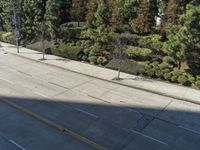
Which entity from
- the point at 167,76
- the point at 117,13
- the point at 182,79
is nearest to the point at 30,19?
the point at 117,13

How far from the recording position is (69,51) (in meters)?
34.5

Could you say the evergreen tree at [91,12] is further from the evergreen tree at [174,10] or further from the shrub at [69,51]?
the evergreen tree at [174,10]

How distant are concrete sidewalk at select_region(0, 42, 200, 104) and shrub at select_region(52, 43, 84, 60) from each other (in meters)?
0.75

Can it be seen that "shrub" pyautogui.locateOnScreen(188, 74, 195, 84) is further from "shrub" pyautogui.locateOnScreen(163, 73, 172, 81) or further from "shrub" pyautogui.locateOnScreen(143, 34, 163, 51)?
"shrub" pyautogui.locateOnScreen(143, 34, 163, 51)

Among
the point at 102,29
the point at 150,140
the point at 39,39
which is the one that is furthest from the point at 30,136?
the point at 39,39

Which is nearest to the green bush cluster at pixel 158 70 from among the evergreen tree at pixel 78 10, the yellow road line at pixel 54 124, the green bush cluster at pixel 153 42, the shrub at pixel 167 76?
the shrub at pixel 167 76

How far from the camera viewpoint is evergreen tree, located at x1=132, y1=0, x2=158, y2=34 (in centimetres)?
3225

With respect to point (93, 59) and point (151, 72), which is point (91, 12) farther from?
point (151, 72)

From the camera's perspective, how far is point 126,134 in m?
17.1

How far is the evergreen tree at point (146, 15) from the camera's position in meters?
32.2

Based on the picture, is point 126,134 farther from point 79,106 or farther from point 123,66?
point 123,66

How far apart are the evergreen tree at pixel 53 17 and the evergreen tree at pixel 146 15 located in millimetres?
11756

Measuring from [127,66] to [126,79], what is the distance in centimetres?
264

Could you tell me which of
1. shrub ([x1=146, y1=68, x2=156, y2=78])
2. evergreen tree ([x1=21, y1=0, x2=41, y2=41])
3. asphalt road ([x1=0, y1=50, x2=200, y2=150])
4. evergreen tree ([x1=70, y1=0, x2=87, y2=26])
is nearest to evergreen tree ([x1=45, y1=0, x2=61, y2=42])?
evergreen tree ([x1=70, y1=0, x2=87, y2=26])
